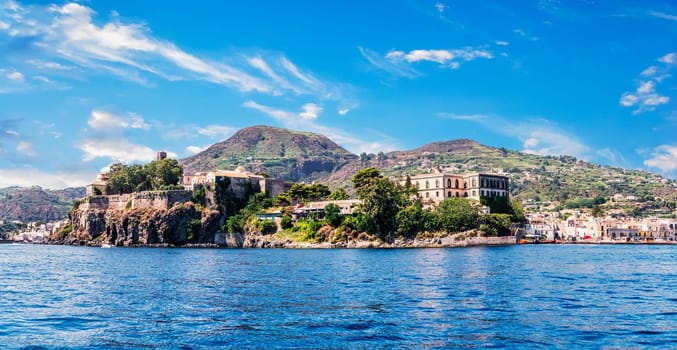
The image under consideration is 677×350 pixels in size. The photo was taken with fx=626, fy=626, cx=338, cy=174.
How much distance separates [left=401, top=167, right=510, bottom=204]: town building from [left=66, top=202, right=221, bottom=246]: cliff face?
136 feet

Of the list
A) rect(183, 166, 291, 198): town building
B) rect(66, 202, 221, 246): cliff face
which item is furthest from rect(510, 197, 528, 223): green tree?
rect(66, 202, 221, 246): cliff face

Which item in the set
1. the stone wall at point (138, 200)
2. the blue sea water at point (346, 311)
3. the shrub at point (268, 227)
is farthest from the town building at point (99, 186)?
the blue sea water at point (346, 311)

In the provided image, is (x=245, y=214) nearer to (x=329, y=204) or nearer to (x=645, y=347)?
(x=329, y=204)

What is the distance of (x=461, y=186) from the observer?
119 m

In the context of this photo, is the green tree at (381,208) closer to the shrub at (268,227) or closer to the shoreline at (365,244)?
the shoreline at (365,244)

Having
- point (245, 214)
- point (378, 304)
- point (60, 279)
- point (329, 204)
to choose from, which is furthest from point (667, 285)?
point (245, 214)

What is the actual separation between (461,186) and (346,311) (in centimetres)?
9576

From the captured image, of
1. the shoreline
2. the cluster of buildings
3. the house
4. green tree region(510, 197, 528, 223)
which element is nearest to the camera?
the shoreline

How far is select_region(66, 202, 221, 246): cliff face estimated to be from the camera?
123 meters

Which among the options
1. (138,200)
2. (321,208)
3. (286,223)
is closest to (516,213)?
(321,208)

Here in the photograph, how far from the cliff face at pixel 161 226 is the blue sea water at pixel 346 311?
79050 mm

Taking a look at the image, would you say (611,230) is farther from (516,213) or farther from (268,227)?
Result: (268,227)

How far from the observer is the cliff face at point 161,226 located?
12312cm

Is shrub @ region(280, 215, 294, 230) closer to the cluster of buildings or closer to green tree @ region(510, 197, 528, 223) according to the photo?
green tree @ region(510, 197, 528, 223)
